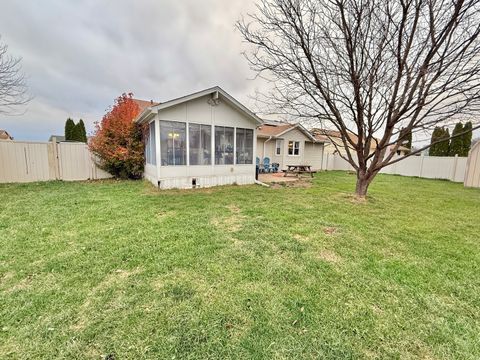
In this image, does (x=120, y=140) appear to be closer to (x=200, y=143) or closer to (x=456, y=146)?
(x=200, y=143)

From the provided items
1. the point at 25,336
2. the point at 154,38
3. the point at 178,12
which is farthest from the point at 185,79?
the point at 25,336

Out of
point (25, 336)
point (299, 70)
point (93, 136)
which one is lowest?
point (25, 336)

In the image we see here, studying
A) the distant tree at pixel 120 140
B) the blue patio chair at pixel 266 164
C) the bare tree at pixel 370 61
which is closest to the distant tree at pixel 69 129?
the distant tree at pixel 120 140

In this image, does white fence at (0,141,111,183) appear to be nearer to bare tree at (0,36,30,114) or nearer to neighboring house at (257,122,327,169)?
bare tree at (0,36,30,114)

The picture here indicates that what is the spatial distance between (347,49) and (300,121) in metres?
2.54

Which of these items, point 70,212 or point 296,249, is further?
point 70,212

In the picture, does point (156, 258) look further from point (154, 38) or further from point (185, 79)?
point (185, 79)

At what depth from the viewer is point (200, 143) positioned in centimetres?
916

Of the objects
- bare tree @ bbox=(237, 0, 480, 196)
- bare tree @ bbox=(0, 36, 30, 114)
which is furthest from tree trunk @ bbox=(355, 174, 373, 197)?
bare tree @ bbox=(0, 36, 30, 114)

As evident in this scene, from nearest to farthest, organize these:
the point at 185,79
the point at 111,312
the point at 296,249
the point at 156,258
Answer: the point at 111,312, the point at 156,258, the point at 296,249, the point at 185,79

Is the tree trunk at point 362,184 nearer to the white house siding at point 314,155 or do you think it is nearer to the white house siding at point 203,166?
the white house siding at point 203,166

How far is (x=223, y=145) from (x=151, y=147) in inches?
119

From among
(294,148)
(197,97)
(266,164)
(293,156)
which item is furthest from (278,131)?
(197,97)

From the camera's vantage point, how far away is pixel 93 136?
1030 cm
